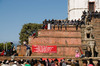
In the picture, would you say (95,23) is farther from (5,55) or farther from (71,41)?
(5,55)

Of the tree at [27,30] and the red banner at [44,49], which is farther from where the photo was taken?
the tree at [27,30]

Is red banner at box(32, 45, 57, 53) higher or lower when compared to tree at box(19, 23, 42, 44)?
lower

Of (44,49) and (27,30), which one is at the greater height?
(27,30)

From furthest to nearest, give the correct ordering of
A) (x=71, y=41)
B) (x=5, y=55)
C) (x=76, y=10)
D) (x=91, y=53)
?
1. (x=76, y=10)
2. (x=71, y=41)
3. (x=5, y=55)
4. (x=91, y=53)

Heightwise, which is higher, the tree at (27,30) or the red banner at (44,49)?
the tree at (27,30)

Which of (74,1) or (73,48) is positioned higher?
(74,1)

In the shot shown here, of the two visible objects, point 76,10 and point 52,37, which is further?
point 76,10

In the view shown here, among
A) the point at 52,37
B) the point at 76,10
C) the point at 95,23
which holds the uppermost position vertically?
the point at 76,10

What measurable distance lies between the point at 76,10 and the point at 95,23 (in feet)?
31.8

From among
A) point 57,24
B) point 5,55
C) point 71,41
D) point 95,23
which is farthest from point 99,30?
point 5,55

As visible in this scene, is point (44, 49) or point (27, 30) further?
point (27, 30)

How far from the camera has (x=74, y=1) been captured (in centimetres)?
4200

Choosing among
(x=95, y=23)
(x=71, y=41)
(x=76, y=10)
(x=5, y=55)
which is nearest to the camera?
(x=5, y=55)

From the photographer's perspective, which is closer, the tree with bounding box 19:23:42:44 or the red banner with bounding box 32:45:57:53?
the red banner with bounding box 32:45:57:53
